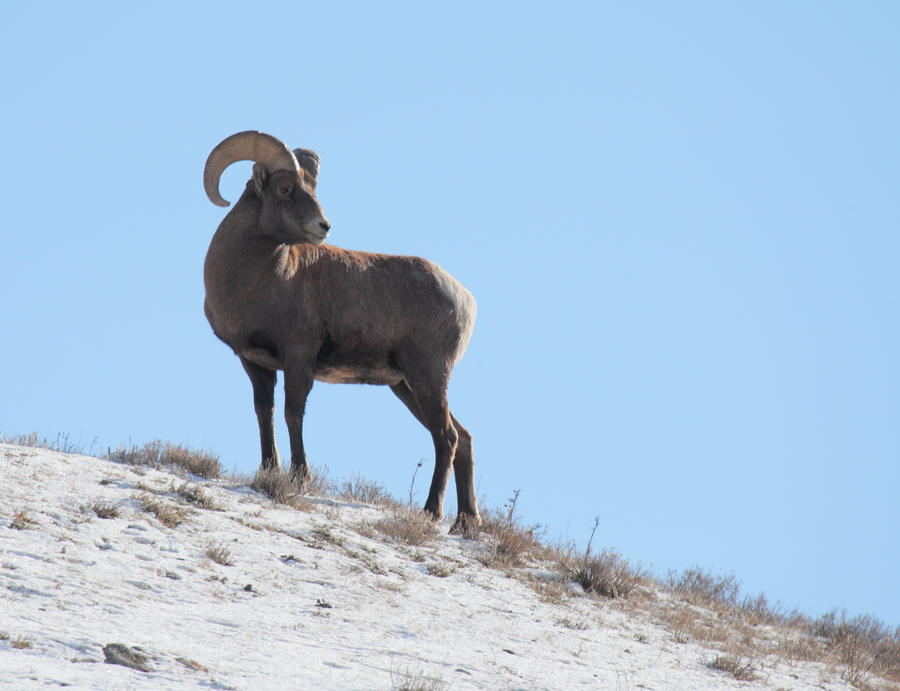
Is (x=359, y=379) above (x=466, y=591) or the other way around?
above

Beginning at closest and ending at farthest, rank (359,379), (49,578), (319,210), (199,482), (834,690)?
1. (49,578)
2. (834,690)
3. (199,482)
4. (319,210)
5. (359,379)

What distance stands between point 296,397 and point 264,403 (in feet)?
2.17

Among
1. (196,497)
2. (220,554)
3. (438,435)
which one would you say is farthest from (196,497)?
(438,435)

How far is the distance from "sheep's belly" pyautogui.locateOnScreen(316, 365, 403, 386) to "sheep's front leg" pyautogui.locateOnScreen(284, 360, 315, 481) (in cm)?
50

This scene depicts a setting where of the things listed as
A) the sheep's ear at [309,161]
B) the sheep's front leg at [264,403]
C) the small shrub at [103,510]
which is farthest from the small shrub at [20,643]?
the sheep's ear at [309,161]

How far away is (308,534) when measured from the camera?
26.7 feet

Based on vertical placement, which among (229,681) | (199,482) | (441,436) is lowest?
(229,681)

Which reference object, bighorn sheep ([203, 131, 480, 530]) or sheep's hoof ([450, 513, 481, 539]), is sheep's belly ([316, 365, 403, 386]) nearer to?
bighorn sheep ([203, 131, 480, 530])

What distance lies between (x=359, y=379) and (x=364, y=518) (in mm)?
1894

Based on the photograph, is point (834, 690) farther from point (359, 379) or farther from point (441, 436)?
point (359, 379)

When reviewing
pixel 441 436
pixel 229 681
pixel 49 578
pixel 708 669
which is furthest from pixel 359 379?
pixel 229 681

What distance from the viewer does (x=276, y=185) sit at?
10.2 m

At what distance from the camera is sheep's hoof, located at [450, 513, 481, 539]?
32.4ft

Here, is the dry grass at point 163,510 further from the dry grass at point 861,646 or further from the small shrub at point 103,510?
the dry grass at point 861,646
